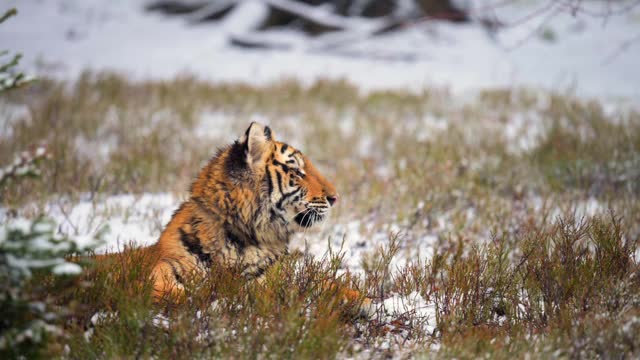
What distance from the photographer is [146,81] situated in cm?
1138

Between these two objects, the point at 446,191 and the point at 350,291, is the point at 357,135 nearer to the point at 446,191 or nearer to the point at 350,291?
the point at 446,191

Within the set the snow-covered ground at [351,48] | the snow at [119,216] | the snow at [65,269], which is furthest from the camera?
the snow-covered ground at [351,48]

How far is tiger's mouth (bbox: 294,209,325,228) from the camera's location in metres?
3.86

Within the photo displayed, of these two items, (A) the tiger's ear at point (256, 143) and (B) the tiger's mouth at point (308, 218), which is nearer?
(A) the tiger's ear at point (256, 143)

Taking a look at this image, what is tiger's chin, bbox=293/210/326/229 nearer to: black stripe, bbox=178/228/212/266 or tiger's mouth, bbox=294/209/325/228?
tiger's mouth, bbox=294/209/325/228

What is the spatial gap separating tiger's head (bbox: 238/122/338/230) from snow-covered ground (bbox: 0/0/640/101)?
839 centimetres

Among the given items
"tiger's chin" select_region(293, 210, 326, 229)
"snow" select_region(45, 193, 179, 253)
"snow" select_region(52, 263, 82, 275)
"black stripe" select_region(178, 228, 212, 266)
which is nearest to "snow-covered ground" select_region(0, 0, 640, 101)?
"snow" select_region(45, 193, 179, 253)

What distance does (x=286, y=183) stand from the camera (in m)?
3.82

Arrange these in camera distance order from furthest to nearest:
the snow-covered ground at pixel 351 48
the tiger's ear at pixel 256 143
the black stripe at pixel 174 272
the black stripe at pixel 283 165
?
the snow-covered ground at pixel 351 48
the black stripe at pixel 283 165
the tiger's ear at pixel 256 143
the black stripe at pixel 174 272

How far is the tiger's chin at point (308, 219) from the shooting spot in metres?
3.87

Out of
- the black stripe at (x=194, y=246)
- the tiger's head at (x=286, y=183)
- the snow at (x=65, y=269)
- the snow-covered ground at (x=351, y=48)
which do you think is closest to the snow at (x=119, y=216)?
the black stripe at (x=194, y=246)

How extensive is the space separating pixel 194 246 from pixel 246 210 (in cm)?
37

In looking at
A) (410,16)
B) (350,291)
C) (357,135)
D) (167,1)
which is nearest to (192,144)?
(357,135)

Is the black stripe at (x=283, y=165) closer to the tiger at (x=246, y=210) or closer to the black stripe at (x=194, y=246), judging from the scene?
the tiger at (x=246, y=210)
